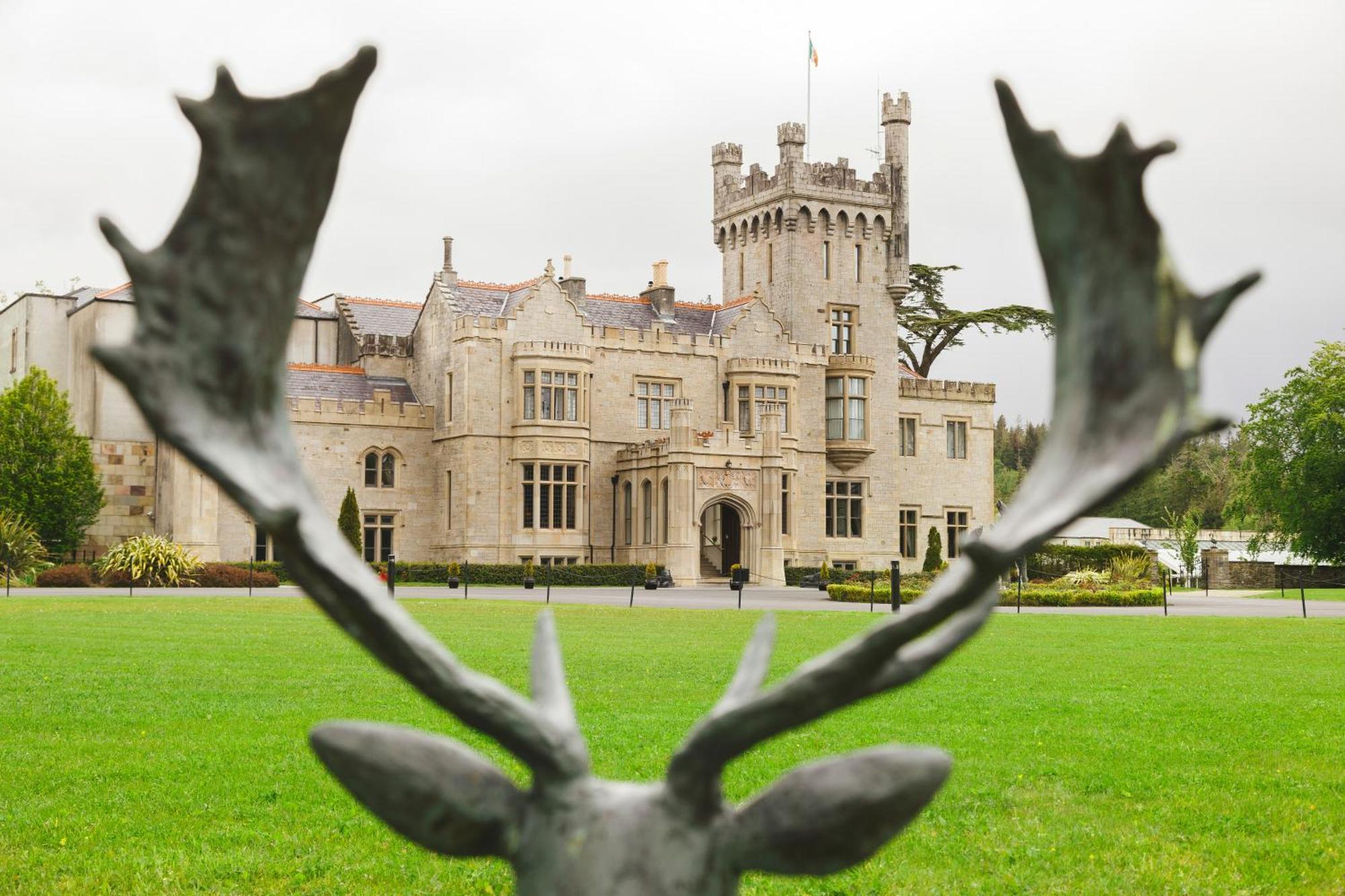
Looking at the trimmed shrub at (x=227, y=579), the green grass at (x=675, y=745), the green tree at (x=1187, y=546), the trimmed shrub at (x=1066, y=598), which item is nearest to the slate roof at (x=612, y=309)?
the trimmed shrub at (x=227, y=579)

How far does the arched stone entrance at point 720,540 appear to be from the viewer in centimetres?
4575

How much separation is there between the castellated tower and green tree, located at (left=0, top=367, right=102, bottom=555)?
23876 millimetres

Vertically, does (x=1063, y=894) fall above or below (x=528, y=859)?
below

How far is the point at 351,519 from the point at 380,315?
12.7 meters

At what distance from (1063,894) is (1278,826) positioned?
218 centimetres

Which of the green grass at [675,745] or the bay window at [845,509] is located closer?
the green grass at [675,745]

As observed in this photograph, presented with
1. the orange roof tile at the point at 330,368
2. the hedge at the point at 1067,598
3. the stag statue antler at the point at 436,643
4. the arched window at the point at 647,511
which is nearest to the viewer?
the stag statue antler at the point at 436,643

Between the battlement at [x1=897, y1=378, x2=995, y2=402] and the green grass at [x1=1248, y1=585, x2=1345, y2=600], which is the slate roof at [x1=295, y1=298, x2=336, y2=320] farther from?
the green grass at [x1=1248, y1=585, x2=1345, y2=600]

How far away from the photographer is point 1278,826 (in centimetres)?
824

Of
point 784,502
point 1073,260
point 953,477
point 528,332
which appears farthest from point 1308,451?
point 1073,260

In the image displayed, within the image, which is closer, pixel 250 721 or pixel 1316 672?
pixel 250 721

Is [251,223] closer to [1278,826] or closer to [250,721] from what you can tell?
[1278,826]

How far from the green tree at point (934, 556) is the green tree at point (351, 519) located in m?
17.4

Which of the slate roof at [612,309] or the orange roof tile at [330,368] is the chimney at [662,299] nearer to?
the slate roof at [612,309]
